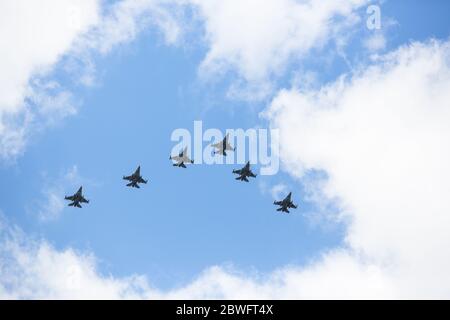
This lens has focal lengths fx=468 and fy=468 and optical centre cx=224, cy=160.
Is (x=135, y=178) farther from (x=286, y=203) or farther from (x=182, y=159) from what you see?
(x=286, y=203)

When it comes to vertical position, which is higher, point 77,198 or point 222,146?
point 222,146

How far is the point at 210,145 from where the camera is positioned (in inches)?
2825

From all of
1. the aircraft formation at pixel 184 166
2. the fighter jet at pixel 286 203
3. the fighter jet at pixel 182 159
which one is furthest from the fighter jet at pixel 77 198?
the fighter jet at pixel 286 203

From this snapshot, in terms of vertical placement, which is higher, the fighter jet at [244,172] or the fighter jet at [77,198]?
the fighter jet at [244,172]

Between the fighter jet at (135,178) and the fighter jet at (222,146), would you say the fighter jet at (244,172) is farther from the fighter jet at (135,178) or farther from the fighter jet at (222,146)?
the fighter jet at (135,178)

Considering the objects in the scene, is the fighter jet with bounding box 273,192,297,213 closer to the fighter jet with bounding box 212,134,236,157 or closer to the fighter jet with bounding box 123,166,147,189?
the fighter jet with bounding box 212,134,236,157

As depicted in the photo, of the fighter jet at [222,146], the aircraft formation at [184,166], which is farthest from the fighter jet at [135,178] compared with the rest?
the fighter jet at [222,146]

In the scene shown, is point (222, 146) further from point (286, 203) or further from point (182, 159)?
point (286, 203)

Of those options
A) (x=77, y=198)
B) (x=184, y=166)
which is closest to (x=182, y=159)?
(x=184, y=166)

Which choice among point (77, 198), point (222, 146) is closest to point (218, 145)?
point (222, 146)

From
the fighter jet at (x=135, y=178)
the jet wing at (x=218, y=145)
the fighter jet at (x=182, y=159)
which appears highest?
the jet wing at (x=218, y=145)

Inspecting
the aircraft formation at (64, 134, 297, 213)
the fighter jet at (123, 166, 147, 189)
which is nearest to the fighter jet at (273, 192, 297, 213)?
the aircraft formation at (64, 134, 297, 213)
